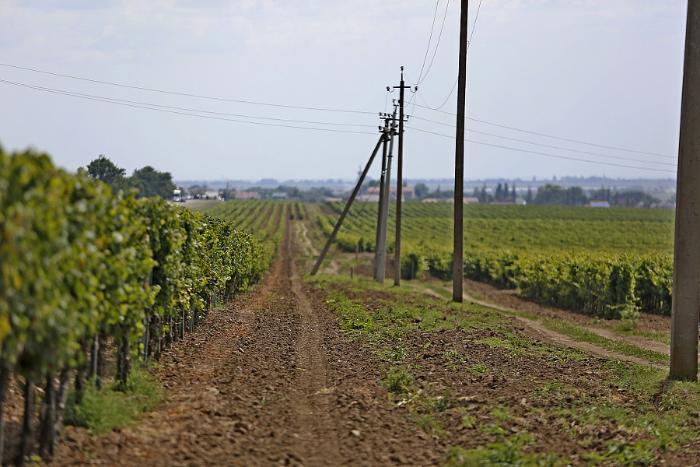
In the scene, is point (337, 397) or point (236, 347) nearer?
point (337, 397)

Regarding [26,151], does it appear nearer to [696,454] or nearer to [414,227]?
[696,454]

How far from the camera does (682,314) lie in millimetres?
16594

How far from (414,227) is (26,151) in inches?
4145

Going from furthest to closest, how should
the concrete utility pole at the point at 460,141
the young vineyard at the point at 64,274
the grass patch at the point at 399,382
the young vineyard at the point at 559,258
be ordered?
1. the young vineyard at the point at 559,258
2. the concrete utility pole at the point at 460,141
3. the grass patch at the point at 399,382
4. the young vineyard at the point at 64,274

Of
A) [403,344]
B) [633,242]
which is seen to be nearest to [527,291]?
[403,344]

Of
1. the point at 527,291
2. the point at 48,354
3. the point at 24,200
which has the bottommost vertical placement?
the point at 527,291

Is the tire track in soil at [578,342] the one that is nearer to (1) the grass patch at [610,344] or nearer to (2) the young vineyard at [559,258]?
(1) the grass patch at [610,344]

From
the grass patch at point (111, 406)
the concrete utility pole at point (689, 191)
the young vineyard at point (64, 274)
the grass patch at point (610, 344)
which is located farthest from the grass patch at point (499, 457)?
the grass patch at point (610, 344)

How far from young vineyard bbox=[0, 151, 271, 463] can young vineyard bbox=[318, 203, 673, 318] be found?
972 inches

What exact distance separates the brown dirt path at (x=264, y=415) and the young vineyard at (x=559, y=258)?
1911cm

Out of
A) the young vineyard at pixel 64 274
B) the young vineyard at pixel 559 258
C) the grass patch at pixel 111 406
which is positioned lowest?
the young vineyard at pixel 559 258

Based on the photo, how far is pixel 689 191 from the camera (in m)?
16.2

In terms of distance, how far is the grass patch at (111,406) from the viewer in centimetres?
1055

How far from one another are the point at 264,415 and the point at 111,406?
1969 millimetres
